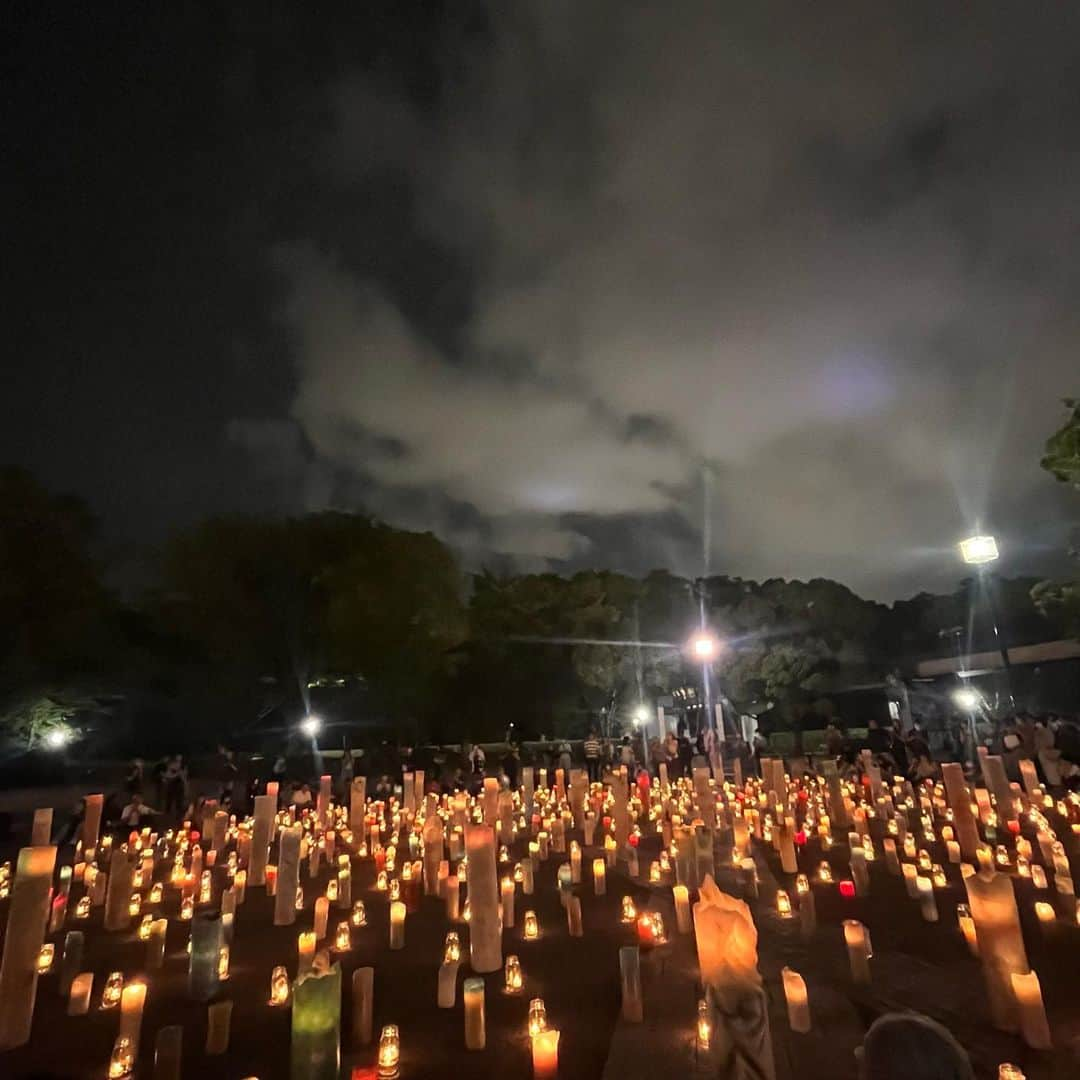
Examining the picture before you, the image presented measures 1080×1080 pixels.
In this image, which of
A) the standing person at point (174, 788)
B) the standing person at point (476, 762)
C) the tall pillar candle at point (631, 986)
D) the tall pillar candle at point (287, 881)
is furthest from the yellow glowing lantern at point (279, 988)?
the standing person at point (476, 762)

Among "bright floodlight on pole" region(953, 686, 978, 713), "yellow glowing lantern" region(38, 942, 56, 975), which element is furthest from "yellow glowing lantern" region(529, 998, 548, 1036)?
"bright floodlight on pole" region(953, 686, 978, 713)

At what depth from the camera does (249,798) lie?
1466cm

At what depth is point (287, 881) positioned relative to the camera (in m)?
6.76

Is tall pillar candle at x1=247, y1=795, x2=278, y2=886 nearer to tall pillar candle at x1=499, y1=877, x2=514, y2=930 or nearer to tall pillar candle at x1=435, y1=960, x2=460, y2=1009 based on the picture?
tall pillar candle at x1=499, y1=877, x2=514, y2=930

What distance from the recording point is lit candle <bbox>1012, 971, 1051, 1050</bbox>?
12.1ft

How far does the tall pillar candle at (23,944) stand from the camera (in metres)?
4.36

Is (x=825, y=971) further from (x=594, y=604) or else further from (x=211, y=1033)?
(x=594, y=604)

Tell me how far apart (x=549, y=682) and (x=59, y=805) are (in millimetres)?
17315

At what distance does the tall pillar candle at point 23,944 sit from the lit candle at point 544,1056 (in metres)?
3.12

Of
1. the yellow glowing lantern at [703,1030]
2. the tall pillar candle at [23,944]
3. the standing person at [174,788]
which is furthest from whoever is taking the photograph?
the standing person at [174,788]

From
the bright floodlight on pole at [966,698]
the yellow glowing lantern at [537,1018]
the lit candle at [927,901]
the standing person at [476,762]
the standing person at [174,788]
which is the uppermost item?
the bright floodlight on pole at [966,698]

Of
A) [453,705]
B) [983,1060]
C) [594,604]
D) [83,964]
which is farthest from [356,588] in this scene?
[983,1060]

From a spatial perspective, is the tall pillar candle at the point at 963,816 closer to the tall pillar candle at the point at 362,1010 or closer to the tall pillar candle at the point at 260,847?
the tall pillar candle at the point at 362,1010

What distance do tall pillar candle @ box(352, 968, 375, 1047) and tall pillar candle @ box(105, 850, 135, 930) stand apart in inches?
151
